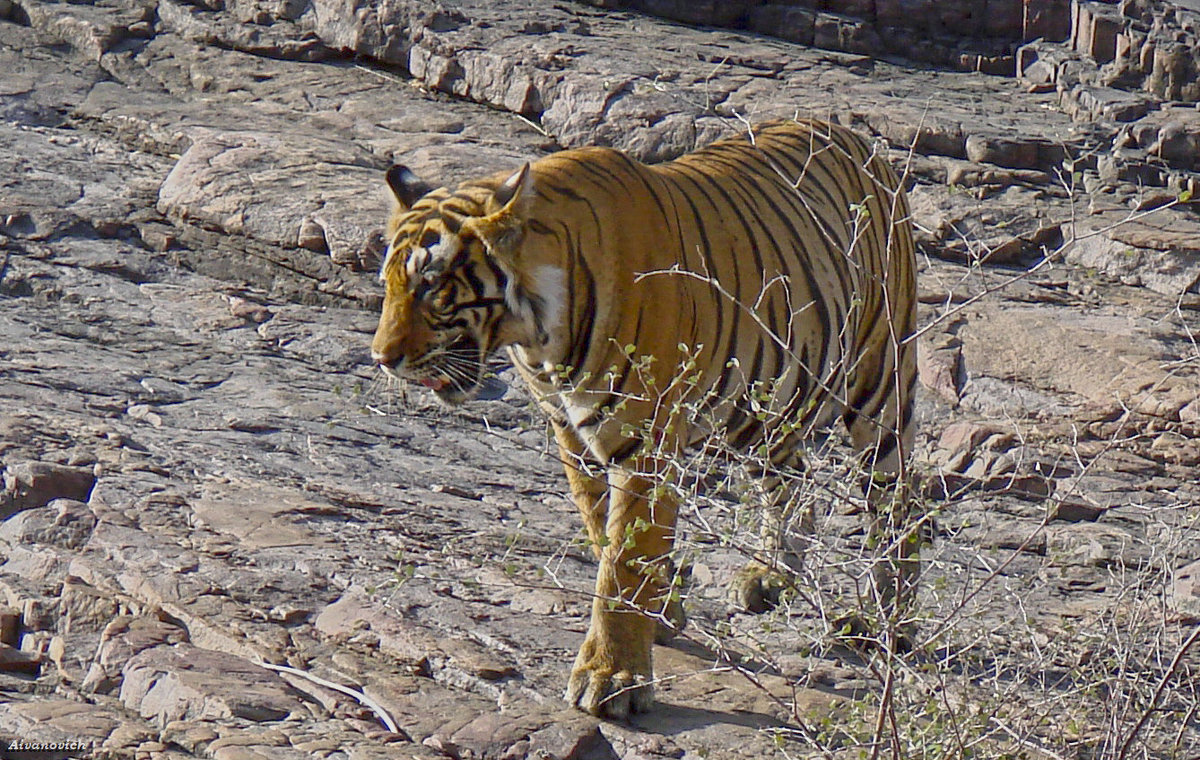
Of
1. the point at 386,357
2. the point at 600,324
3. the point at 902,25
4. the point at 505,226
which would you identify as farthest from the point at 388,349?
the point at 902,25

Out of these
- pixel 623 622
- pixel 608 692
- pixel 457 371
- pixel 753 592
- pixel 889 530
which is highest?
pixel 457 371

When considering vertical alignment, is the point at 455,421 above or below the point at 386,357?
below

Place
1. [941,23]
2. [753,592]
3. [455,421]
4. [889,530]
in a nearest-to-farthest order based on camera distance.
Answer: [889,530] → [753,592] → [455,421] → [941,23]

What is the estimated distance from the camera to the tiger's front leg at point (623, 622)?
389cm

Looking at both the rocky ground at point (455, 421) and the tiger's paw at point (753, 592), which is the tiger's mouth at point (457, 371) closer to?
the rocky ground at point (455, 421)

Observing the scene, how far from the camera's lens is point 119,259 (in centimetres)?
728

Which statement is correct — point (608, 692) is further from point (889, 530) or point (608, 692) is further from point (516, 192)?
point (516, 192)

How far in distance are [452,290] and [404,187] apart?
1.53 ft

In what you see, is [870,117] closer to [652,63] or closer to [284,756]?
[652,63]

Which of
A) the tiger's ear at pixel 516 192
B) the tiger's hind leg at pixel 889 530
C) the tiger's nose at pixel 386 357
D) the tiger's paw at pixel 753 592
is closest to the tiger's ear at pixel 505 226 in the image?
the tiger's ear at pixel 516 192

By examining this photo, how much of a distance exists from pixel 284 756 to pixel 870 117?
16.4ft

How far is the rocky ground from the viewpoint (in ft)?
12.5

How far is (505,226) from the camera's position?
156 inches

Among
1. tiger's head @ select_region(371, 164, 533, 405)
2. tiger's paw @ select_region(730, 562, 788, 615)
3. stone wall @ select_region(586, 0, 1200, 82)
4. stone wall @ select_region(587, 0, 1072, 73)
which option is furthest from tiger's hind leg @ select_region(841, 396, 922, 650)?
stone wall @ select_region(587, 0, 1072, 73)
